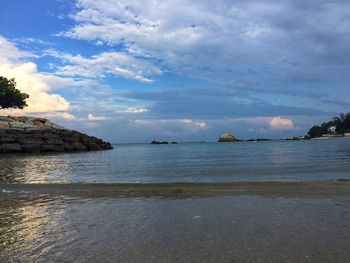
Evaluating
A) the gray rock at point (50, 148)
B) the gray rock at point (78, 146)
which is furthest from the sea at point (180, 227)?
the gray rock at point (78, 146)

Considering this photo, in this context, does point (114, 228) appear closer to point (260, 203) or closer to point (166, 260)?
point (166, 260)

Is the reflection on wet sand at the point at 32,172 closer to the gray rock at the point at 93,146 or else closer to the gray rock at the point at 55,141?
the gray rock at the point at 55,141

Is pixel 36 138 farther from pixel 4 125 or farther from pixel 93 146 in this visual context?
pixel 93 146

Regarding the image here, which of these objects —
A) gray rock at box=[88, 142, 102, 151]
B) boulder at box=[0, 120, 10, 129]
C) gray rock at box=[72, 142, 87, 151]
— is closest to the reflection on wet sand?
boulder at box=[0, 120, 10, 129]

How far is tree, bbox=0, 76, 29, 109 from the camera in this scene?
8469cm

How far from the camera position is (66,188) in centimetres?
1845

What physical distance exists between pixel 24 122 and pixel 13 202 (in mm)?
71683

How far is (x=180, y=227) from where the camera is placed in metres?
9.25

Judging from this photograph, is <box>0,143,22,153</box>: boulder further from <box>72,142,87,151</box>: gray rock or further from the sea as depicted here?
the sea

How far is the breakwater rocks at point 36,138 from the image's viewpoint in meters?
67.6

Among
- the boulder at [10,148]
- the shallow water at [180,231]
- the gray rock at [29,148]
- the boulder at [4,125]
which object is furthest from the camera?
the boulder at [4,125]

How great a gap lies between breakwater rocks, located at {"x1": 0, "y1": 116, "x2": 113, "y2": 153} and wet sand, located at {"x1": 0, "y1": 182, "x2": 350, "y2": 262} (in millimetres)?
55602

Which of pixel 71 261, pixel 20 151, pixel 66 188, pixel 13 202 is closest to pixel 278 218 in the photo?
pixel 71 261

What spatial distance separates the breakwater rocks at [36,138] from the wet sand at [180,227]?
2189 inches
